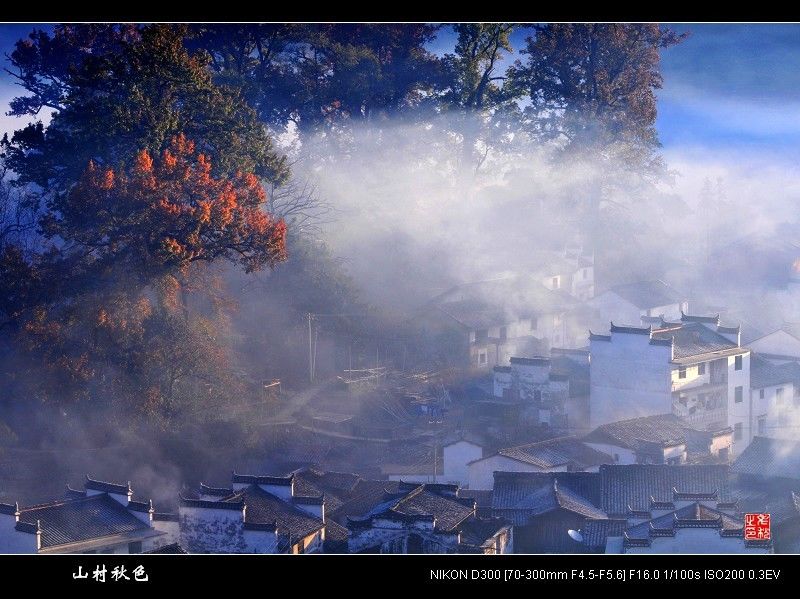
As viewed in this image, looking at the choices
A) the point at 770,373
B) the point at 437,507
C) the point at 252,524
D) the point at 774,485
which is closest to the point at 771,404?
the point at 770,373

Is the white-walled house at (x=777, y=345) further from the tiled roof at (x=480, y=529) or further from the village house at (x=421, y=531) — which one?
the village house at (x=421, y=531)

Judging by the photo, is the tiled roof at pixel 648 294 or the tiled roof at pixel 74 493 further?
the tiled roof at pixel 648 294

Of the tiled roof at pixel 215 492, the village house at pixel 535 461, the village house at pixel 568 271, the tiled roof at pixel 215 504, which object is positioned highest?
the village house at pixel 568 271

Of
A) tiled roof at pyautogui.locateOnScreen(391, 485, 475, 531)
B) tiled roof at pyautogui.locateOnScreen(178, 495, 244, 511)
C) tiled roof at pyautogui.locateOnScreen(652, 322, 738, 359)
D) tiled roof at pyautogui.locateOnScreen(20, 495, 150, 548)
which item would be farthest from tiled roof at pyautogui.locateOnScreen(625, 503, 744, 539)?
tiled roof at pyautogui.locateOnScreen(652, 322, 738, 359)

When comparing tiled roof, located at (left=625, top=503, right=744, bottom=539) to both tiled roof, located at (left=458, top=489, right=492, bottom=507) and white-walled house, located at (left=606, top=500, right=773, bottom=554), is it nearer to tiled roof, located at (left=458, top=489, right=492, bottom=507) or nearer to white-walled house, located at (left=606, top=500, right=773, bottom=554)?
white-walled house, located at (left=606, top=500, right=773, bottom=554)

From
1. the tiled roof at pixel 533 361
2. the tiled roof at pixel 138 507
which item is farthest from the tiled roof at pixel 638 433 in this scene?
the tiled roof at pixel 138 507

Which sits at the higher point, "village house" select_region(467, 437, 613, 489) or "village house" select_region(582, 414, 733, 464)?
"village house" select_region(582, 414, 733, 464)

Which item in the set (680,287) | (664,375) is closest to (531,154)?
(664,375)

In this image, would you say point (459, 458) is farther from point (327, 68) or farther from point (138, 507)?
point (327, 68)
